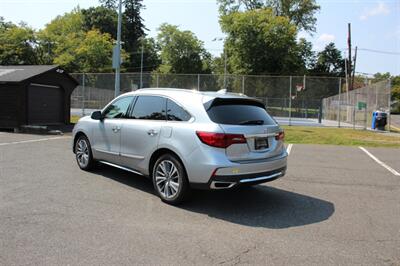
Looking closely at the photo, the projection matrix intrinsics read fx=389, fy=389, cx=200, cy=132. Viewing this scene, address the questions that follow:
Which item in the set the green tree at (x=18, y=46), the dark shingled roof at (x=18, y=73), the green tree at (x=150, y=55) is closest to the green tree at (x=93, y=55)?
the green tree at (x=18, y=46)

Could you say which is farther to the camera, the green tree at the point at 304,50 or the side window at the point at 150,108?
the green tree at the point at 304,50

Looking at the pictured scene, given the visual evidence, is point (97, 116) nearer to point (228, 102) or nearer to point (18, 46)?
point (228, 102)

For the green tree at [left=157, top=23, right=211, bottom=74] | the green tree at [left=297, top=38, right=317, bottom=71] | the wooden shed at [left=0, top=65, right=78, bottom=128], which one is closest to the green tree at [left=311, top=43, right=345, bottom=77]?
the green tree at [left=297, top=38, right=317, bottom=71]

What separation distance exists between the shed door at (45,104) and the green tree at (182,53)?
161 feet

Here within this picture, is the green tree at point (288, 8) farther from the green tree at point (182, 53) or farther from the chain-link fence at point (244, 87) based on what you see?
the chain-link fence at point (244, 87)

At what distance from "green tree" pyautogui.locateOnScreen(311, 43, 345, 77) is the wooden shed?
226 feet

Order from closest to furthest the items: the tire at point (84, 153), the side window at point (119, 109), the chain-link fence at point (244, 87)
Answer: the side window at point (119, 109) < the tire at point (84, 153) < the chain-link fence at point (244, 87)

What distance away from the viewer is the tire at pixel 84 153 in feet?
25.6

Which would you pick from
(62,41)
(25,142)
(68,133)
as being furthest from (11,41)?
(25,142)

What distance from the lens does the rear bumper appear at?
5262mm

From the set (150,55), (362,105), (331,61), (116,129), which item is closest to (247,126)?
(116,129)

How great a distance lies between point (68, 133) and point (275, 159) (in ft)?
40.8

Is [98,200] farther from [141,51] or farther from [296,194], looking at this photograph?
[141,51]

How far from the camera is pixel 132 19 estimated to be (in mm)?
Result: 85938
